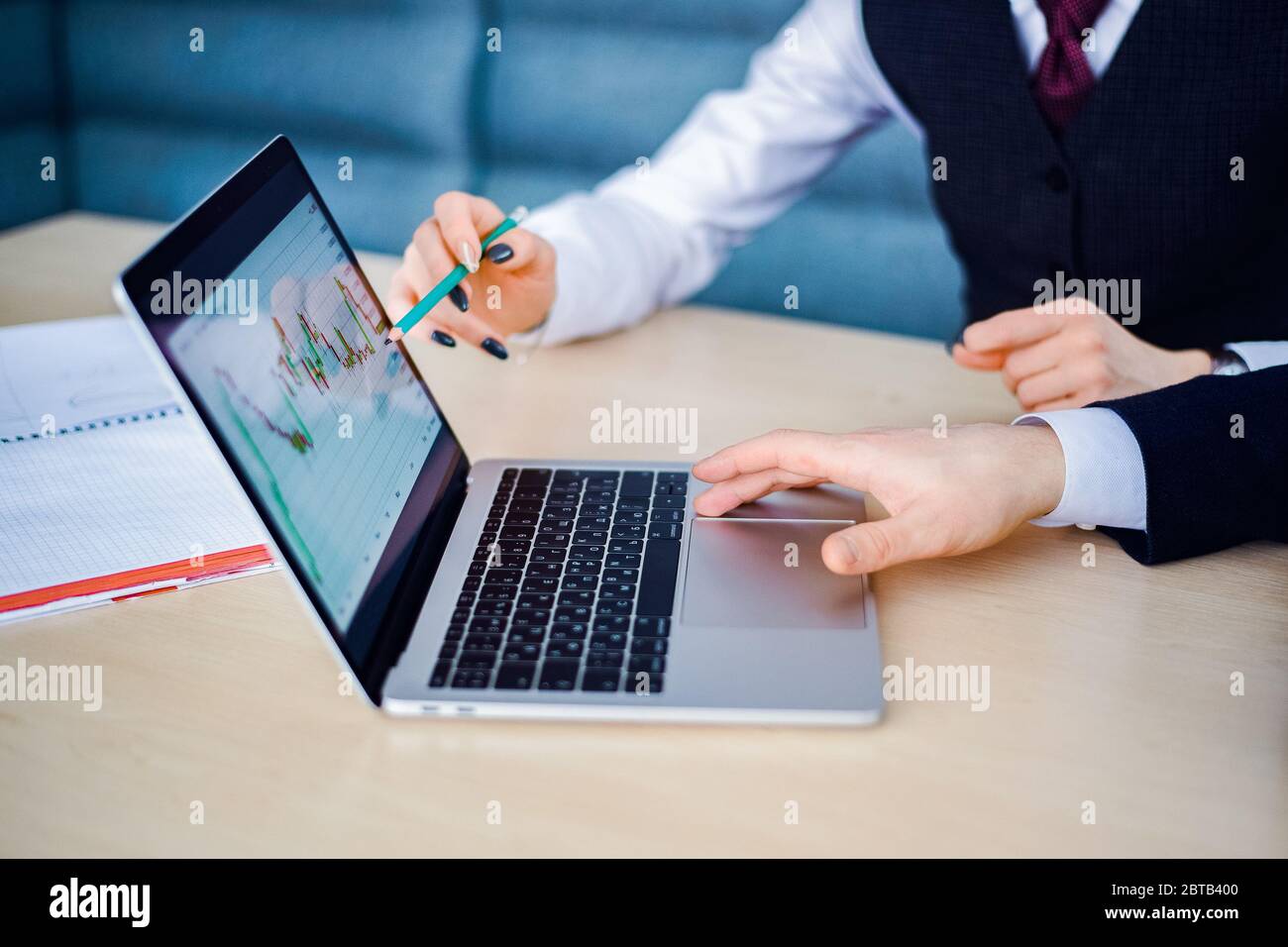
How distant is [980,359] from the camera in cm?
88

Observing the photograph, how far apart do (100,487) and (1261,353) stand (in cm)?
84

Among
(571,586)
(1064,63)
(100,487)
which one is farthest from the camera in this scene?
(1064,63)

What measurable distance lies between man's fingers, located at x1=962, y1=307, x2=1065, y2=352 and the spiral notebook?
0.53m

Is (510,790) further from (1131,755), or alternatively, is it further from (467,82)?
(467,82)

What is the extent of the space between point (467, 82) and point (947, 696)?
151 cm

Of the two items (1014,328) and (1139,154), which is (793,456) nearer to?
(1014,328)

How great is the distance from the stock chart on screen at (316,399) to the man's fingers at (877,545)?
0.82ft

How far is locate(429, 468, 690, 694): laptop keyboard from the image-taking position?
574mm

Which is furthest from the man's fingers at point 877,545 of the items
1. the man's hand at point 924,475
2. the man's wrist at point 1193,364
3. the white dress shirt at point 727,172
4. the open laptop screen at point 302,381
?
the white dress shirt at point 727,172

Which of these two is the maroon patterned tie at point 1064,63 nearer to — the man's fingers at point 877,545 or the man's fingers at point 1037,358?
the man's fingers at point 1037,358

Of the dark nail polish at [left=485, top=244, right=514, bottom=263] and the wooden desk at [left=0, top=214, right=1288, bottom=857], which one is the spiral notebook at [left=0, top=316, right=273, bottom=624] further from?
the dark nail polish at [left=485, top=244, right=514, bottom=263]

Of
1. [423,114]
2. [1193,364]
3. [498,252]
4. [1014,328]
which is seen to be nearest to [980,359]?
[1014,328]
